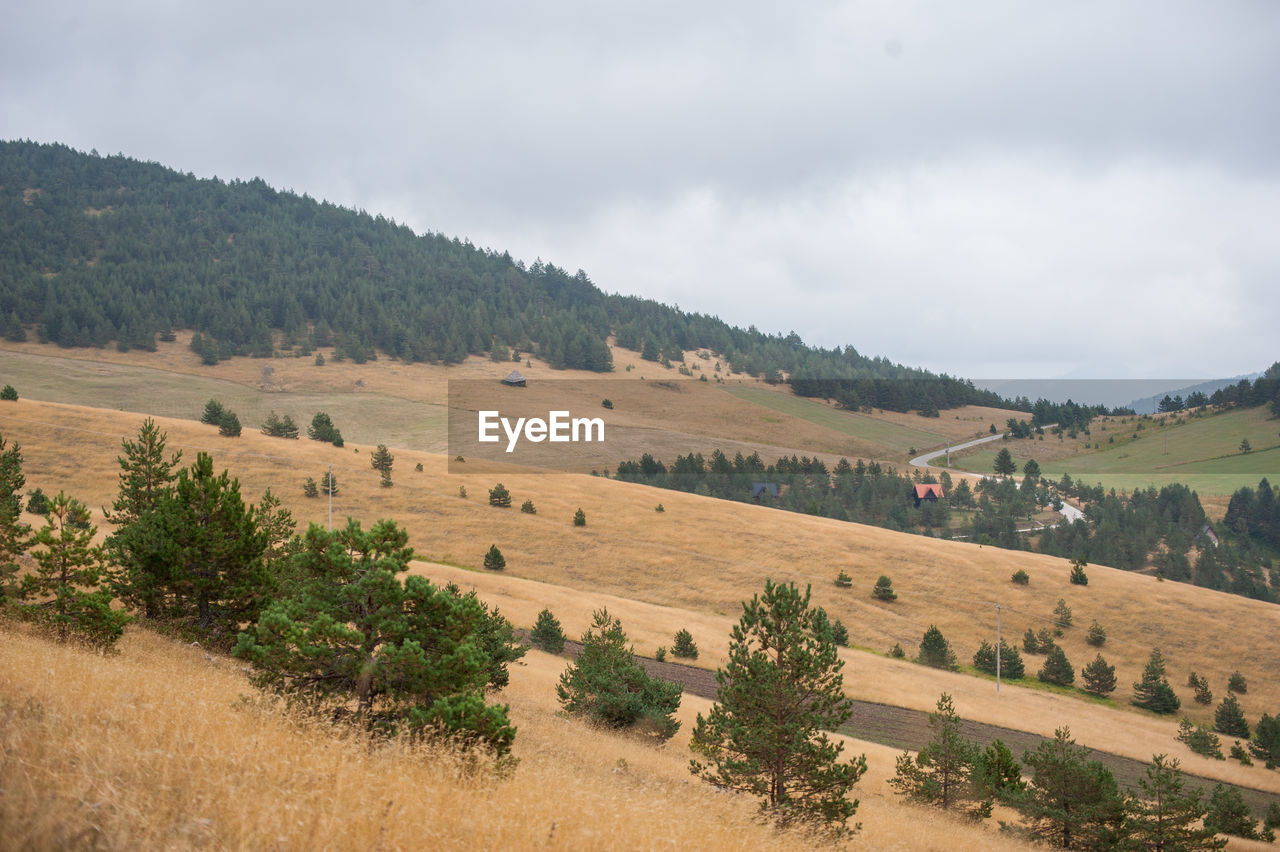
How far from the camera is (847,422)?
154 meters

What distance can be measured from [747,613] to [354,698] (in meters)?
7.75

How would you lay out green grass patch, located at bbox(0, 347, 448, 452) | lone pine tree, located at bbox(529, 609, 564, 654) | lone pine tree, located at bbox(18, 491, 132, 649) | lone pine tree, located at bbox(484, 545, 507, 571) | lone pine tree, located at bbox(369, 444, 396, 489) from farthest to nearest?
1. green grass patch, located at bbox(0, 347, 448, 452)
2. lone pine tree, located at bbox(369, 444, 396, 489)
3. lone pine tree, located at bbox(484, 545, 507, 571)
4. lone pine tree, located at bbox(529, 609, 564, 654)
5. lone pine tree, located at bbox(18, 491, 132, 649)

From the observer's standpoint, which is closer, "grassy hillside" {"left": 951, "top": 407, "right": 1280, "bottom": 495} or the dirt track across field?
the dirt track across field

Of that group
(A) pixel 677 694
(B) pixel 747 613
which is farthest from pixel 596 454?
(B) pixel 747 613

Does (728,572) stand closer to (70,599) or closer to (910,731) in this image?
(910,731)

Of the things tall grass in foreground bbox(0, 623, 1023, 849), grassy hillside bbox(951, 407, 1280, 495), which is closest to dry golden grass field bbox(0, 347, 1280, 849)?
tall grass in foreground bbox(0, 623, 1023, 849)

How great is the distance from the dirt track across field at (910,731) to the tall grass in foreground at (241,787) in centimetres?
2574

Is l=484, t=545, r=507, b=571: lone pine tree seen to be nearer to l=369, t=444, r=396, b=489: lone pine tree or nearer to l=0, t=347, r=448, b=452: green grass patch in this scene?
l=369, t=444, r=396, b=489: lone pine tree

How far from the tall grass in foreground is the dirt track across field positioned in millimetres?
25743

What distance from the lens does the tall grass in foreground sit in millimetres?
4379

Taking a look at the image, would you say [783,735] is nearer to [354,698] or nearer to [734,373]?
[354,698]

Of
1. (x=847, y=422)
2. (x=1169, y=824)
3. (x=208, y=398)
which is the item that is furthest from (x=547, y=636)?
(x=847, y=422)

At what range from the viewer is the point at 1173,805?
1977 cm

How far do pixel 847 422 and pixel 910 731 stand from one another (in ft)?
413
